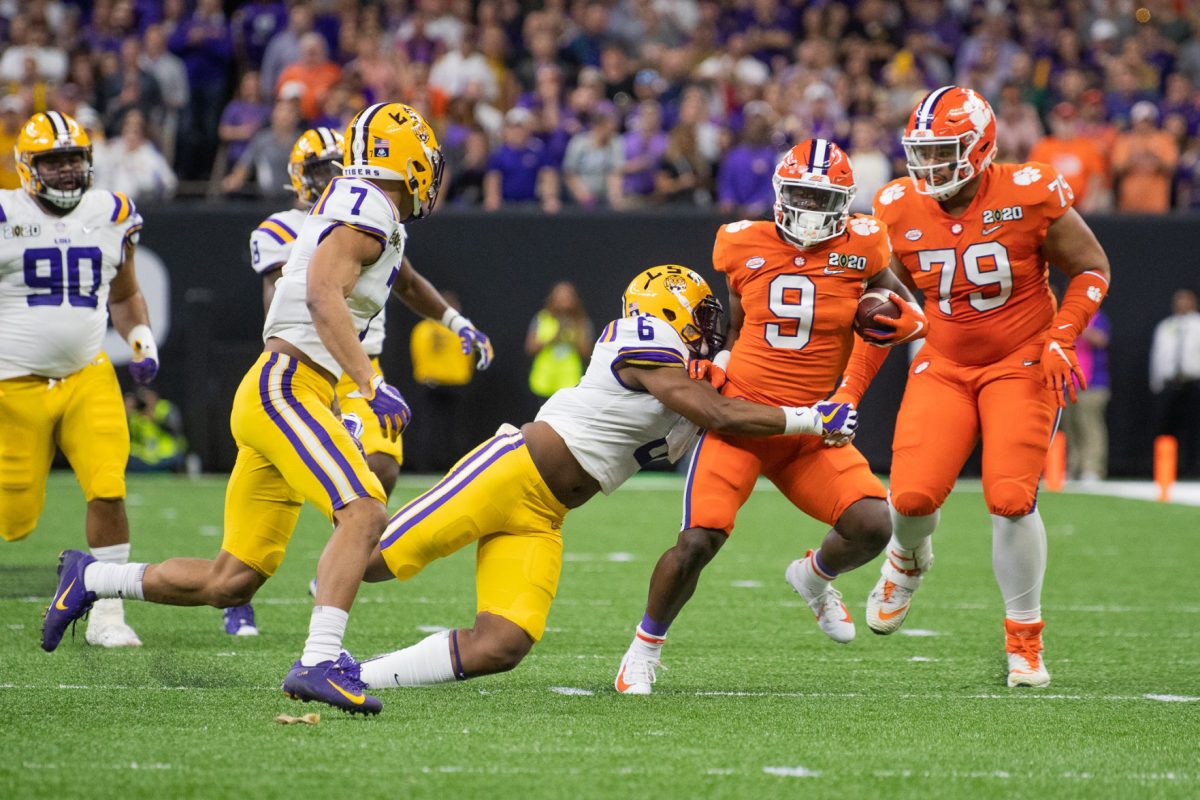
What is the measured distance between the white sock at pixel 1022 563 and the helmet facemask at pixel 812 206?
44.2 inches

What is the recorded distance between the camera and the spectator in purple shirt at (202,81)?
44.4ft

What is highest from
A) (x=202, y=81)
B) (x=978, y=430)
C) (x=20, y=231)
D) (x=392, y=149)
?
(x=202, y=81)

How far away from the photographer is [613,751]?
385 centimetres

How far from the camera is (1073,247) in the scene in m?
5.32

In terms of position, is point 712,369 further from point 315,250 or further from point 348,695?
point 348,695

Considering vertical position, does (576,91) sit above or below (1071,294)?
above

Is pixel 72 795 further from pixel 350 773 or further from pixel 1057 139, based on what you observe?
pixel 1057 139

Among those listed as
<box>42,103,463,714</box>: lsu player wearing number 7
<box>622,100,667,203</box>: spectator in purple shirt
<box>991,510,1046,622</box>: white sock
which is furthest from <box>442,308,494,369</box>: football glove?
<box>622,100,667,203</box>: spectator in purple shirt

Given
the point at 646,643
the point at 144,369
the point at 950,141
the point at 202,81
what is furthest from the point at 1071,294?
the point at 202,81

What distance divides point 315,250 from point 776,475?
170 centimetres

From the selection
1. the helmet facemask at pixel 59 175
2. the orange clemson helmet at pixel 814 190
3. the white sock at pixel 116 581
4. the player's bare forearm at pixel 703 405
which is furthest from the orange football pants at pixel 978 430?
the helmet facemask at pixel 59 175

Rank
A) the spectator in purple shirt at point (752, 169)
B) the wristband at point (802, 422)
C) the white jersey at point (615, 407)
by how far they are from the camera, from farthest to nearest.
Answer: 1. the spectator in purple shirt at point (752, 169)
2. the wristband at point (802, 422)
3. the white jersey at point (615, 407)

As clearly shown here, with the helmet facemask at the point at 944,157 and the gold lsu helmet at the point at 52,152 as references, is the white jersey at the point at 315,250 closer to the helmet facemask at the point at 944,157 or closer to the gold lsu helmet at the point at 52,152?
the gold lsu helmet at the point at 52,152

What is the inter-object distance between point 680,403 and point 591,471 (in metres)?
0.33
